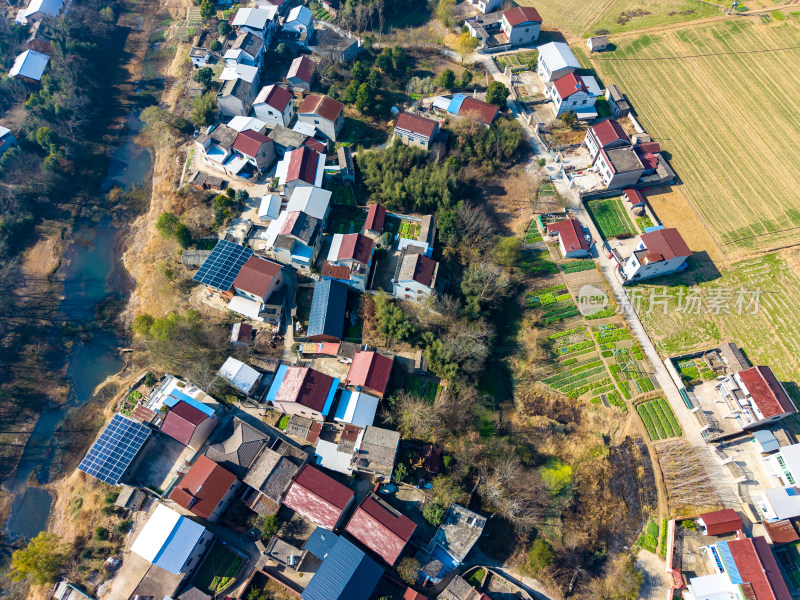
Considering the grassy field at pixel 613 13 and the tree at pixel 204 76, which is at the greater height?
the grassy field at pixel 613 13

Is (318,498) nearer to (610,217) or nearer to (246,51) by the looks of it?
(610,217)

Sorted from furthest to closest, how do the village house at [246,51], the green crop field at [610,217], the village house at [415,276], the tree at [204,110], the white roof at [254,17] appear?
the white roof at [254,17]
the village house at [246,51]
the tree at [204,110]
the green crop field at [610,217]
the village house at [415,276]

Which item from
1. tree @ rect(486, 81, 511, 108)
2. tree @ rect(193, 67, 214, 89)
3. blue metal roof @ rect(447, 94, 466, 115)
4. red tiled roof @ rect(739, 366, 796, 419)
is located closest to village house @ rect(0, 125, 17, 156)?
tree @ rect(193, 67, 214, 89)

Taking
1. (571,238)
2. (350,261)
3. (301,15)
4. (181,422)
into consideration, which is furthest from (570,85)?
(181,422)

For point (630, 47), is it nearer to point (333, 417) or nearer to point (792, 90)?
→ point (792, 90)

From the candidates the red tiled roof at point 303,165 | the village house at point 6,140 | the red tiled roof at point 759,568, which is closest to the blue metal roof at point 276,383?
the red tiled roof at point 303,165

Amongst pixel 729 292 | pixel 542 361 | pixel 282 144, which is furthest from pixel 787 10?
pixel 282 144

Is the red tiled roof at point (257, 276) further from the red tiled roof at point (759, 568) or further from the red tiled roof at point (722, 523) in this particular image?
the red tiled roof at point (759, 568)

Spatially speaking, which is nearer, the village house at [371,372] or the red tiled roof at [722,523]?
the red tiled roof at [722,523]
